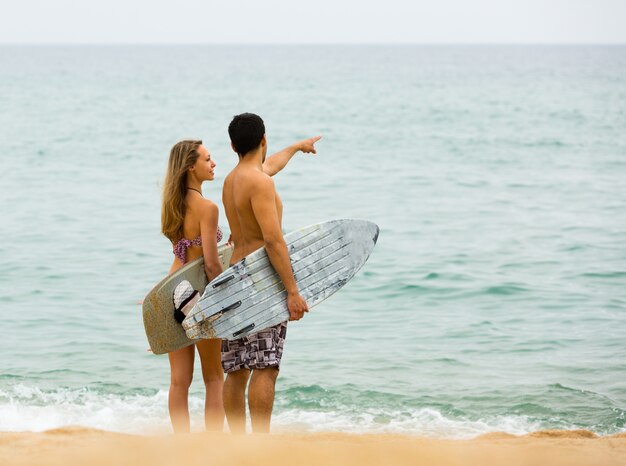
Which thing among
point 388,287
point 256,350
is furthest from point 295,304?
point 388,287

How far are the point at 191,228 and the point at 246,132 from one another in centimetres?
62

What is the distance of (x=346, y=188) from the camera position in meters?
22.3

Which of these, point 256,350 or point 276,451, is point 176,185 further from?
point 276,451

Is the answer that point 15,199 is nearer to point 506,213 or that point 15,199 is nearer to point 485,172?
point 506,213

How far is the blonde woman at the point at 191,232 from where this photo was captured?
520 cm

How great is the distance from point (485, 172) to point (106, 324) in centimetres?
1629

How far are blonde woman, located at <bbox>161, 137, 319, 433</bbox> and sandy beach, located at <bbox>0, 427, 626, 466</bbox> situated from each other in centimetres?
62

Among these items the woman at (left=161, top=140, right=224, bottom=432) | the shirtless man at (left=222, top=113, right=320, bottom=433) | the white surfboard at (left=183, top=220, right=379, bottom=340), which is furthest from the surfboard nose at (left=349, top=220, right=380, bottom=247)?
the woman at (left=161, top=140, right=224, bottom=432)

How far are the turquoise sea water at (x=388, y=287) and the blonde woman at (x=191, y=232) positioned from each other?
8.03 ft

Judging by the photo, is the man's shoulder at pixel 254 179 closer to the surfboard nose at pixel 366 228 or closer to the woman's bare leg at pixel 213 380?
the surfboard nose at pixel 366 228

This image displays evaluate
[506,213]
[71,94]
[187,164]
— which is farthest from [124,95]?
[187,164]

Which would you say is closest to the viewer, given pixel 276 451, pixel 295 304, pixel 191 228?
pixel 276 451

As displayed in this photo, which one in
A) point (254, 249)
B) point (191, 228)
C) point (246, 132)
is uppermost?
point (246, 132)

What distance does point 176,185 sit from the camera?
5.21 metres
